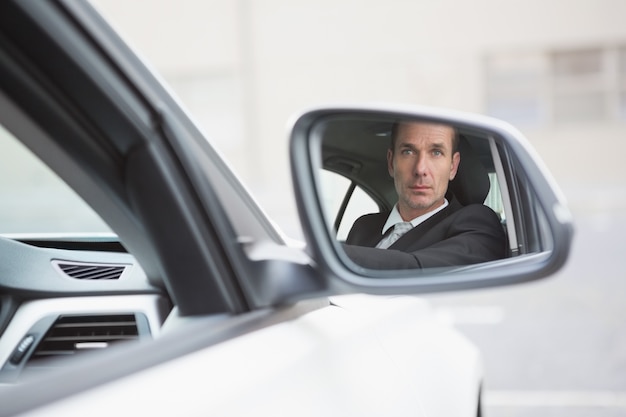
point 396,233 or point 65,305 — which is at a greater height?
point 396,233

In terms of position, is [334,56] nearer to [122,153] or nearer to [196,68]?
[196,68]

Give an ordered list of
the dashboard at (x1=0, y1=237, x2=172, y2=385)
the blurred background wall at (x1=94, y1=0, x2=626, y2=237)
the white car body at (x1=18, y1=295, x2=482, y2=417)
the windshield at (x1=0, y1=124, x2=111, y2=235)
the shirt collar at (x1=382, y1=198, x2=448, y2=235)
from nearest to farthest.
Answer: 1. the white car body at (x1=18, y1=295, x2=482, y2=417)
2. the shirt collar at (x1=382, y1=198, x2=448, y2=235)
3. the dashboard at (x1=0, y1=237, x2=172, y2=385)
4. the windshield at (x1=0, y1=124, x2=111, y2=235)
5. the blurred background wall at (x1=94, y1=0, x2=626, y2=237)

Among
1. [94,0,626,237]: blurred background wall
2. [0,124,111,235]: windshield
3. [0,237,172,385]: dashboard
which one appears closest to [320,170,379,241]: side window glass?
[0,237,172,385]: dashboard

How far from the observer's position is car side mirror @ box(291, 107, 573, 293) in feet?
4.33

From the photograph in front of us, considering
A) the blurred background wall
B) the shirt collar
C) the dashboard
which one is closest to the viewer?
the shirt collar

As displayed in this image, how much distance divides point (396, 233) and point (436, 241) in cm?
7

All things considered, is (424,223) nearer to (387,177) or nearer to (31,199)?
(387,177)

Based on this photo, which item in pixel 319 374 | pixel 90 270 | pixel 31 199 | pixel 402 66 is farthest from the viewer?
pixel 402 66

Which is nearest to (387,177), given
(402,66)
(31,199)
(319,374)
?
(319,374)

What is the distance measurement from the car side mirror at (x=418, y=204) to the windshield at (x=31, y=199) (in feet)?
38.8

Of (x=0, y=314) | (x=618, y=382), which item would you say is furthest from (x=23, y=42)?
(x=618, y=382)

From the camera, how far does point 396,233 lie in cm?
131

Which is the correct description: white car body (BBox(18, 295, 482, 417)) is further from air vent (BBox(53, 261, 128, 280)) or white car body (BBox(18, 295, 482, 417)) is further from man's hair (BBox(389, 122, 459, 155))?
→ air vent (BBox(53, 261, 128, 280))

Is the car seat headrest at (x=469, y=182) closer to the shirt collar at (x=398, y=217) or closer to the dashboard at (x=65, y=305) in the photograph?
the shirt collar at (x=398, y=217)
